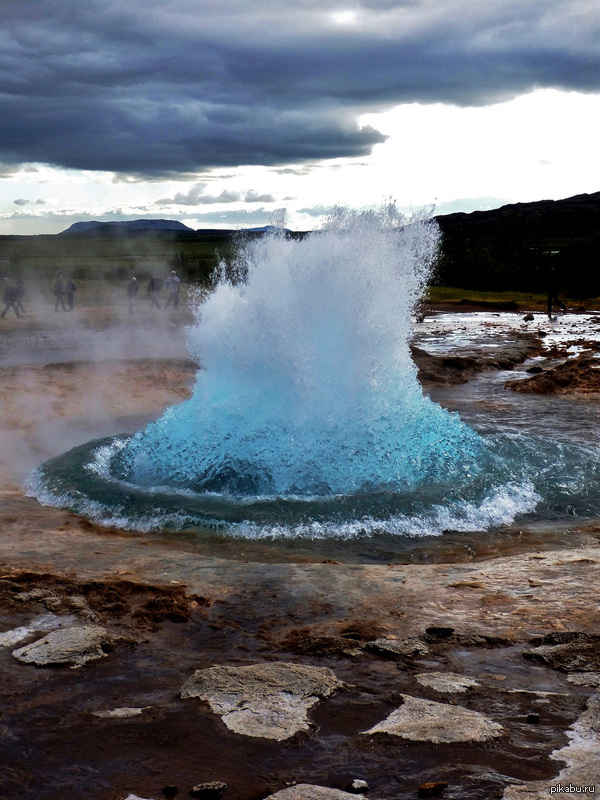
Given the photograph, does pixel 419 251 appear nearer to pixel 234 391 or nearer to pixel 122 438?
pixel 234 391

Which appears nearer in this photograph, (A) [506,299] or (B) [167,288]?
(B) [167,288]

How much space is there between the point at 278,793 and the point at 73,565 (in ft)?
9.10

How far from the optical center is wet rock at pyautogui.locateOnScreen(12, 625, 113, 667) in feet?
10.8

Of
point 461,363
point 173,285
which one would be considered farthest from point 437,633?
point 173,285

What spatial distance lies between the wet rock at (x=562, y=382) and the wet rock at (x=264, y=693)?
9301mm

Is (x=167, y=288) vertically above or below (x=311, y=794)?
above

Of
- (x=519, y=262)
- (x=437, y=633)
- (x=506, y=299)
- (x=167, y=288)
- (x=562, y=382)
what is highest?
(x=519, y=262)

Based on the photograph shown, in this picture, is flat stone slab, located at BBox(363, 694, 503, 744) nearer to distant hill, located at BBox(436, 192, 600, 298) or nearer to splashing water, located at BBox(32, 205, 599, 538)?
splashing water, located at BBox(32, 205, 599, 538)

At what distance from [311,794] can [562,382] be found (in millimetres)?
10529

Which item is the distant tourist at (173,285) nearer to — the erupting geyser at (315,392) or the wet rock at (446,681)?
the erupting geyser at (315,392)

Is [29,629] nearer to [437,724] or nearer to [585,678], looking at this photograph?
[437,724]

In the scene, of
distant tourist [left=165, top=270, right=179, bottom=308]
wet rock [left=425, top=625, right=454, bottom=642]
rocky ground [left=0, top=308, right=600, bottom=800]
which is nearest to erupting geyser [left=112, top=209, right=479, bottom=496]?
rocky ground [left=0, top=308, right=600, bottom=800]

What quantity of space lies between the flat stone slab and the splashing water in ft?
10.0

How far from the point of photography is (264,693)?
297 cm
